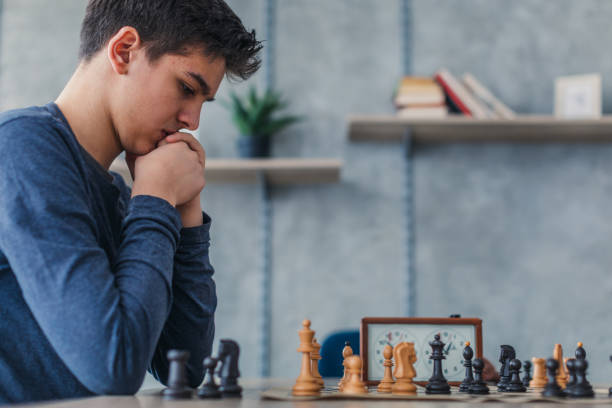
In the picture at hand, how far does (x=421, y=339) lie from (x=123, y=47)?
0.82m

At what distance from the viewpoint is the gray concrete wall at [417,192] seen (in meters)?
2.93

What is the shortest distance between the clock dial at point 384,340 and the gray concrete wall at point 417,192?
64.2 inches

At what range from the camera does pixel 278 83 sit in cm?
310

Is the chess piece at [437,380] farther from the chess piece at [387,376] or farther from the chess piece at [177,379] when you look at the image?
the chess piece at [177,379]

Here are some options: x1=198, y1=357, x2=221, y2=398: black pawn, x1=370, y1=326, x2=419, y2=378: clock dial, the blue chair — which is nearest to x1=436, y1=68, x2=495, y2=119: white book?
the blue chair

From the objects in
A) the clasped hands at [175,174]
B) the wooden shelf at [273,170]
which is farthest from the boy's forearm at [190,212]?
the wooden shelf at [273,170]

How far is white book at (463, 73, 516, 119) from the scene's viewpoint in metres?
2.79

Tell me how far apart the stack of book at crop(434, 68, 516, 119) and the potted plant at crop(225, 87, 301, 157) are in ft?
2.28

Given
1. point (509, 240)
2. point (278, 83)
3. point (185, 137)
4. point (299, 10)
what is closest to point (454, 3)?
point (299, 10)

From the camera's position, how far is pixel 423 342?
130 centimetres

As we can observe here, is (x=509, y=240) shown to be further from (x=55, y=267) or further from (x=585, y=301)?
(x=55, y=267)

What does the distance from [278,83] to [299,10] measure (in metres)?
0.38

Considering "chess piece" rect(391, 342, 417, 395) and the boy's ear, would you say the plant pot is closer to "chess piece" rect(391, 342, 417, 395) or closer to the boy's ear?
the boy's ear

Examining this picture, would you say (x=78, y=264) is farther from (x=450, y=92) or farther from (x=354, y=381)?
(x=450, y=92)
